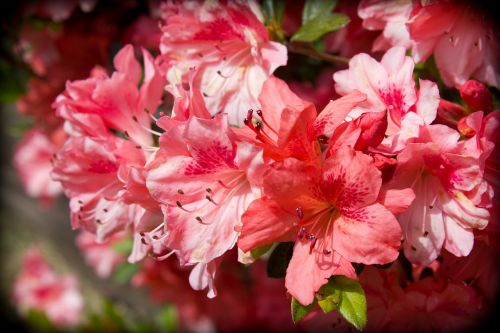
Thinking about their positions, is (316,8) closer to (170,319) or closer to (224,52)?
(224,52)

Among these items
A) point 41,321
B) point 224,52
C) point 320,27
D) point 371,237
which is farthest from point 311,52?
point 41,321

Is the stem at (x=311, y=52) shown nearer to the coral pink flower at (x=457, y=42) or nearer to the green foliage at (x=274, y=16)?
the green foliage at (x=274, y=16)

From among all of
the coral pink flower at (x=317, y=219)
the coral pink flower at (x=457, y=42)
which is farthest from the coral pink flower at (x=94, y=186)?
the coral pink flower at (x=457, y=42)

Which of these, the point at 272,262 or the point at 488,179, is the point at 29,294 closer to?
the point at 272,262

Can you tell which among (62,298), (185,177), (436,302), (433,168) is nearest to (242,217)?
(185,177)

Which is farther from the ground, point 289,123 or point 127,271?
point 289,123

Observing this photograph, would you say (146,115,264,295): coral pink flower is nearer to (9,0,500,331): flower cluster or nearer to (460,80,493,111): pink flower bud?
(9,0,500,331): flower cluster
